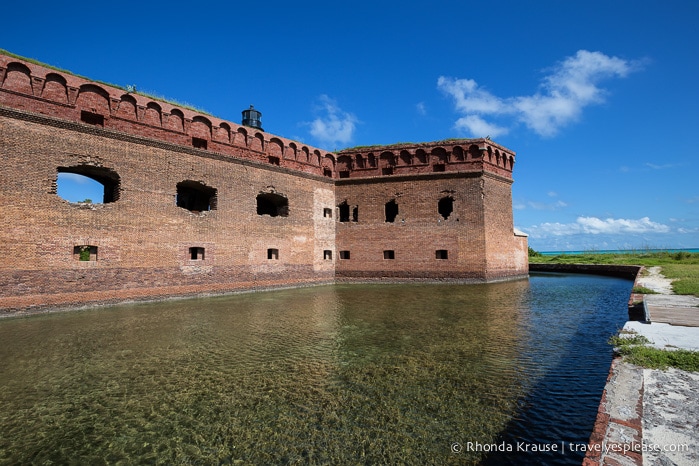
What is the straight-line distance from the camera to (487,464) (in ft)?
9.34

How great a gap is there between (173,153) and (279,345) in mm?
10095

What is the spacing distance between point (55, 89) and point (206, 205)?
23.3ft

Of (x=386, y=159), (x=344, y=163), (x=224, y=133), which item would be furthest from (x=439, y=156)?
(x=224, y=133)

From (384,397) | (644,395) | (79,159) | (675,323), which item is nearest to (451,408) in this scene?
(384,397)

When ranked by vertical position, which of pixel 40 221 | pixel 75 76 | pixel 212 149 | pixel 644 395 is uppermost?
pixel 75 76

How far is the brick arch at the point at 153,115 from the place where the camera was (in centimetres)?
1296

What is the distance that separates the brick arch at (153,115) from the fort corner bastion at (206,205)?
0.14ft

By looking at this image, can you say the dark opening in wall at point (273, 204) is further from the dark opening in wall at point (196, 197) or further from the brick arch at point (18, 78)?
the brick arch at point (18, 78)

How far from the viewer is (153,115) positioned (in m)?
13.1

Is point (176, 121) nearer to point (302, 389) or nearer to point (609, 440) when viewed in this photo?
point (302, 389)

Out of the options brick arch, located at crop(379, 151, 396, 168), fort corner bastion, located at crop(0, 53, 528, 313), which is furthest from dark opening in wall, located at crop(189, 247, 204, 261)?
brick arch, located at crop(379, 151, 396, 168)

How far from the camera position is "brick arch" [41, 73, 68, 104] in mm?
10906

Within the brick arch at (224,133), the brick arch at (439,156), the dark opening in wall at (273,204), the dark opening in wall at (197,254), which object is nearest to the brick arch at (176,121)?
the brick arch at (224,133)

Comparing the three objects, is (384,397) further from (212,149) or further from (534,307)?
(212,149)
